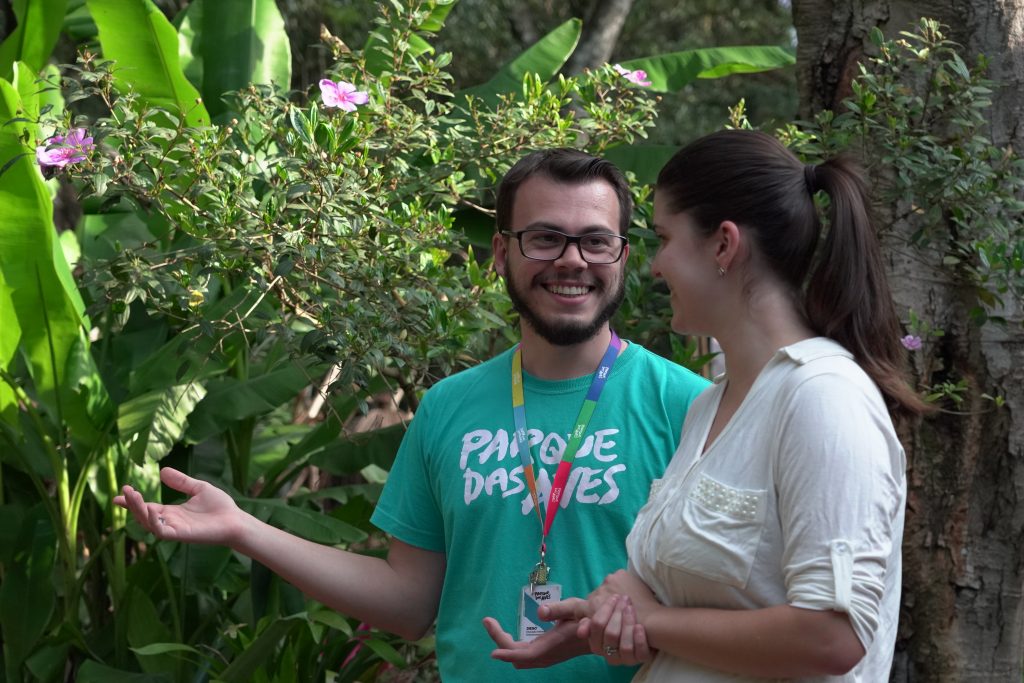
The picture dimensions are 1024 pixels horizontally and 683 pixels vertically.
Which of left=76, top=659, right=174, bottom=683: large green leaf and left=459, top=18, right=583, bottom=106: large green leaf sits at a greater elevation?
left=459, top=18, right=583, bottom=106: large green leaf

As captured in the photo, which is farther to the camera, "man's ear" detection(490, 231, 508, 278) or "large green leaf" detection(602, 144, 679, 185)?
"large green leaf" detection(602, 144, 679, 185)

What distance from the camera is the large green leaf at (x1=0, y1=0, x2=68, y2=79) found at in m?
4.50

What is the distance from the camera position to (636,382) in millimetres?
2152

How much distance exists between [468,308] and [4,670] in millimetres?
2275

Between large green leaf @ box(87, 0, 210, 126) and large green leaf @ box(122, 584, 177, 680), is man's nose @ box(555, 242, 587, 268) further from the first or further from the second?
large green leaf @ box(87, 0, 210, 126)

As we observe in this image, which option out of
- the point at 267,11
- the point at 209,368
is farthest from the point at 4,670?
the point at 267,11

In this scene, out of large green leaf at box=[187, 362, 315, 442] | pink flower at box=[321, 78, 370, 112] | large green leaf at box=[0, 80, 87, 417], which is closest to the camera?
pink flower at box=[321, 78, 370, 112]

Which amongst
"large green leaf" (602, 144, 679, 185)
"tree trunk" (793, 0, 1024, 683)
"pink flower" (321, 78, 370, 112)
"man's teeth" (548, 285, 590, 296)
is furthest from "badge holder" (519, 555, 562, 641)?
"large green leaf" (602, 144, 679, 185)

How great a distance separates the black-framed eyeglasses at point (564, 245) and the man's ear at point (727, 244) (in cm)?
56

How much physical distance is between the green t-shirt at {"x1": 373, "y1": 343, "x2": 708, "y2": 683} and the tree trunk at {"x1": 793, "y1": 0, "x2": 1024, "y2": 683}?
124 cm

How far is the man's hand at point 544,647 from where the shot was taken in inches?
69.0

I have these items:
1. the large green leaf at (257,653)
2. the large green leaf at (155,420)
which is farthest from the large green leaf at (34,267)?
the large green leaf at (257,653)

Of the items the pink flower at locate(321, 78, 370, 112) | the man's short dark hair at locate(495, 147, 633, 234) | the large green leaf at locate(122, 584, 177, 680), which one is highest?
the pink flower at locate(321, 78, 370, 112)

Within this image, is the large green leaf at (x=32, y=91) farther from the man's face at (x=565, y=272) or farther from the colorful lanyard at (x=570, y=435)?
the colorful lanyard at (x=570, y=435)
